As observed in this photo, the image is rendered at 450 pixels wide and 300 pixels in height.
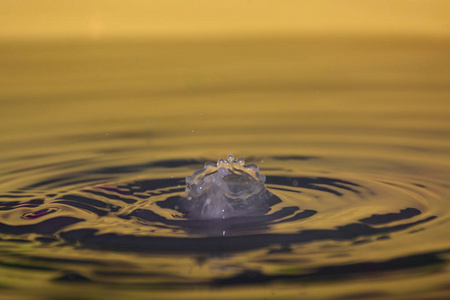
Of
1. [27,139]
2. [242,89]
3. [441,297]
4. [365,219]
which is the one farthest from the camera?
[242,89]

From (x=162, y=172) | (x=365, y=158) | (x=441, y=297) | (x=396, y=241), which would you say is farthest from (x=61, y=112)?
(x=441, y=297)

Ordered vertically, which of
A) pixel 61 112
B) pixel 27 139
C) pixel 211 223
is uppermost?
pixel 61 112

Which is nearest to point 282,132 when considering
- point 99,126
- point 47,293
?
point 99,126

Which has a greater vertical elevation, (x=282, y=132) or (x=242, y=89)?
(x=242, y=89)

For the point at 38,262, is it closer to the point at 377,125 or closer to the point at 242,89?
the point at 377,125

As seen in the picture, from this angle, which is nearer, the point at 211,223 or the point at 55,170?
the point at 211,223

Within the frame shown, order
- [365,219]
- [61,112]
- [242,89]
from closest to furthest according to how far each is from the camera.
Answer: [365,219], [61,112], [242,89]

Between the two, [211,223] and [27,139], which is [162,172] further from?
[27,139]
